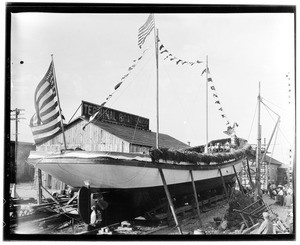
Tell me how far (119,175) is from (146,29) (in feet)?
11.9

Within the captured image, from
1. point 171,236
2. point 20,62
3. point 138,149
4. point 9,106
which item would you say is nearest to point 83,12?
point 20,62

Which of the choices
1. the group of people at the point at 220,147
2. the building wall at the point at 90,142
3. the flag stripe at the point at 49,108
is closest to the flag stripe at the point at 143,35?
the flag stripe at the point at 49,108

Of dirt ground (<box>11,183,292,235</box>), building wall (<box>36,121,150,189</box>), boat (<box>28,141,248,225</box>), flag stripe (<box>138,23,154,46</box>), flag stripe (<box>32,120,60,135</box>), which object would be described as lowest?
dirt ground (<box>11,183,292,235</box>)

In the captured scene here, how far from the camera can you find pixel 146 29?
275 inches

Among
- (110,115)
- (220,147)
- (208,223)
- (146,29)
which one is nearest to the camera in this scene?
(146,29)

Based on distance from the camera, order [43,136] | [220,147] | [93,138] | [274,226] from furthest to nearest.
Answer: [220,147] → [93,138] → [43,136] → [274,226]

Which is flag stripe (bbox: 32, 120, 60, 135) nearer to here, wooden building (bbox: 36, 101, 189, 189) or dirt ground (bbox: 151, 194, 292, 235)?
dirt ground (bbox: 151, 194, 292, 235)

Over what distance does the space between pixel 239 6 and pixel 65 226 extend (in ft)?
24.3

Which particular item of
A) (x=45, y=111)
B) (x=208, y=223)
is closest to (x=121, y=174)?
(x=45, y=111)

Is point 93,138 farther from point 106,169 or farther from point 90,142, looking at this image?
point 106,169

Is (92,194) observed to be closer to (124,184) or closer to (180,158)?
(124,184)

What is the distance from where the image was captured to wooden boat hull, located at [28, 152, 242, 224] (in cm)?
681

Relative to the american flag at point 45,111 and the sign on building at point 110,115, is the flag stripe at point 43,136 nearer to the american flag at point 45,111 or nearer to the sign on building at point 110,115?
the american flag at point 45,111

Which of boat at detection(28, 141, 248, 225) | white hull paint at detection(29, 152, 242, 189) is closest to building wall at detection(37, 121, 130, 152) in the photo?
boat at detection(28, 141, 248, 225)
